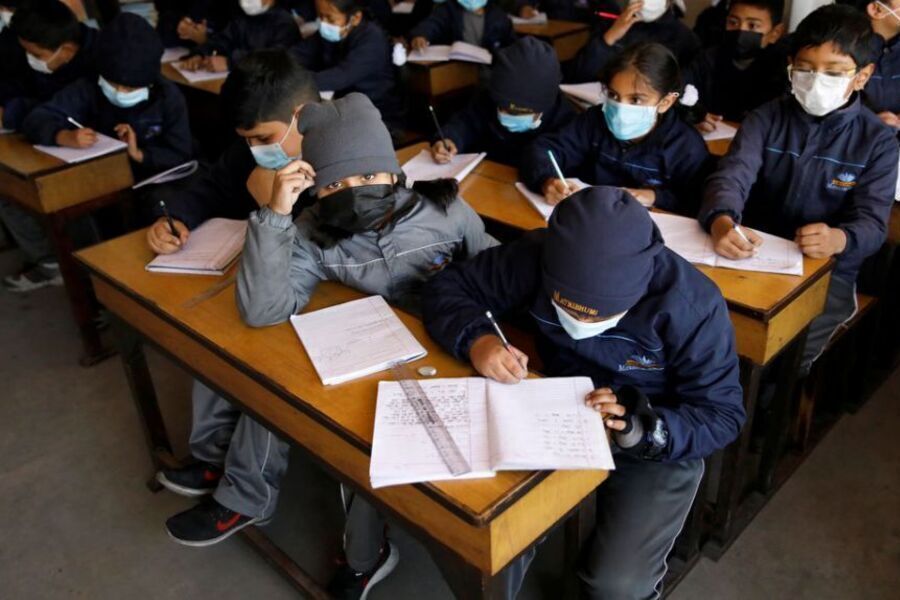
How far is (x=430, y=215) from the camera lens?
186 centimetres

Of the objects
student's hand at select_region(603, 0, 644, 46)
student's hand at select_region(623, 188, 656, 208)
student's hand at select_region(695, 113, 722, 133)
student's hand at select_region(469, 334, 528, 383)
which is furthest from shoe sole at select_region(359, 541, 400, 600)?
student's hand at select_region(603, 0, 644, 46)

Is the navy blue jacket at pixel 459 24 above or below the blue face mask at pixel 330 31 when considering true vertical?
below

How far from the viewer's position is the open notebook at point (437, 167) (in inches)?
98.9

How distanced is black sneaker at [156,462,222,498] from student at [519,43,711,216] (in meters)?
1.24

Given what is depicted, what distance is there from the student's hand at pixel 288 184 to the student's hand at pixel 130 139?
169 cm

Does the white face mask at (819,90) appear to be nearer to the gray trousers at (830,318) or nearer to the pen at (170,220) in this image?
the gray trousers at (830,318)

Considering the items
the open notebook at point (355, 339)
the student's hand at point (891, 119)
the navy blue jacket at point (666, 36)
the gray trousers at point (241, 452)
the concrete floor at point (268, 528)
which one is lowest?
the concrete floor at point (268, 528)

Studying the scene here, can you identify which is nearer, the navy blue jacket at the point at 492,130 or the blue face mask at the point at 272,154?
the blue face mask at the point at 272,154

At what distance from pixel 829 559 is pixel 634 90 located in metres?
1.39

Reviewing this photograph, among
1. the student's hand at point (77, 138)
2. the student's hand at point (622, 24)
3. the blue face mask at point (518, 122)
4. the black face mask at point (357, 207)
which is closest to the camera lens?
the black face mask at point (357, 207)

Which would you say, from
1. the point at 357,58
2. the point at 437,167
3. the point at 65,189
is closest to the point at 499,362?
the point at 437,167

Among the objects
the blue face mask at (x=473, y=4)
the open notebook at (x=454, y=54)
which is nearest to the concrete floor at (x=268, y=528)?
the open notebook at (x=454, y=54)

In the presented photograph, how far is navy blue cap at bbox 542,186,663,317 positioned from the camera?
130cm

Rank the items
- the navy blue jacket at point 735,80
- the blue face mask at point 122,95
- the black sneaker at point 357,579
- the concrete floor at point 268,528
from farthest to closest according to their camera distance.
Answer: the navy blue jacket at point 735,80 < the blue face mask at point 122,95 < the concrete floor at point 268,528 < the black sneaker at point 357,579
